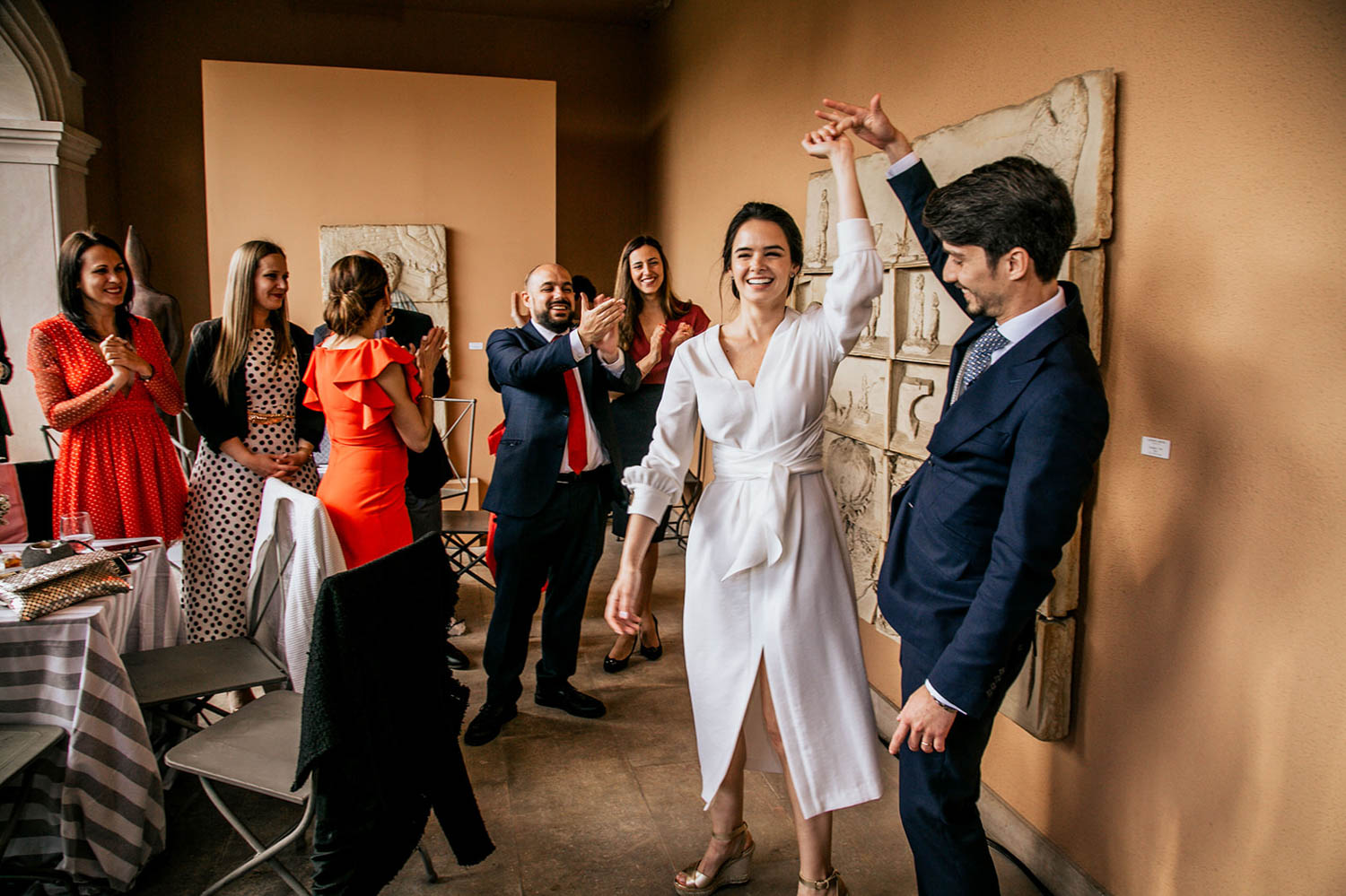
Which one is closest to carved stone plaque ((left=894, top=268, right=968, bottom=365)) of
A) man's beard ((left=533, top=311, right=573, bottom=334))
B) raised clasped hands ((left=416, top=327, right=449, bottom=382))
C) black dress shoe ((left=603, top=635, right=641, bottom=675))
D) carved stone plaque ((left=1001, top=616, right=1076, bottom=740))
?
carved stone plaque ((left=1001, top=616, right=1076, bottom=740))

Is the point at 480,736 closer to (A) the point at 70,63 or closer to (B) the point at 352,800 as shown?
(B) the point at 352,800

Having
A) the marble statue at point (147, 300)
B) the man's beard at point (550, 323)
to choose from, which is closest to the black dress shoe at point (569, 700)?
the man's beard at point (550, 323)

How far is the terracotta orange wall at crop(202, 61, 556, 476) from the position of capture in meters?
6.38

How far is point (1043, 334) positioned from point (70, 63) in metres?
7.57

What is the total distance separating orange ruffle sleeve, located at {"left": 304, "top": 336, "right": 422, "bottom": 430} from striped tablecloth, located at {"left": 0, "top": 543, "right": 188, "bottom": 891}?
0.91 meters

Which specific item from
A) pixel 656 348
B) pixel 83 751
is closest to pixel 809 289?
pixel 656 348

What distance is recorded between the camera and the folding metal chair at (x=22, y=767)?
1.98 metres

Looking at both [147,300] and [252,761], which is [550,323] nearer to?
[252,761]

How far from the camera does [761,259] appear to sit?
6.86 feet

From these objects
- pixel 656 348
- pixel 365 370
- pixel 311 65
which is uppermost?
pixel 311 65

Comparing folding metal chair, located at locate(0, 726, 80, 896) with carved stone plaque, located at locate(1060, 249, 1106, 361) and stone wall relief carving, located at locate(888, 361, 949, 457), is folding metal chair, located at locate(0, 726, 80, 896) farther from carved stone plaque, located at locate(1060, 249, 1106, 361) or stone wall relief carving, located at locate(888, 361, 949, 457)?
carved stone plaque, located at locate(1060, 249, 1106, 361)

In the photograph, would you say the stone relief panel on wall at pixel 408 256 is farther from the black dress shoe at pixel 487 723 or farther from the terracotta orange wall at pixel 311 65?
the black dress shoe at pixel 487 723

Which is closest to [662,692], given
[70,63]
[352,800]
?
[352,800]

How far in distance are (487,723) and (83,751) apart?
132 centimetres
